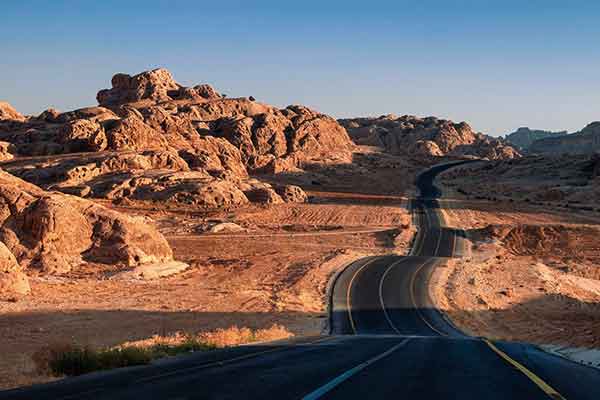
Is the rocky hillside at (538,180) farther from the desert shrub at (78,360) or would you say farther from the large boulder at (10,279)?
the desert shrub at (78,360)

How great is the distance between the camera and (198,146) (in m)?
100

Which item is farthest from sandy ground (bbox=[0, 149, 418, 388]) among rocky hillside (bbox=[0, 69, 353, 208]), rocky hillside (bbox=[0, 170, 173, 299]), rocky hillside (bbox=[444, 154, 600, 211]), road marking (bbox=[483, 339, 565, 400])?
rocky hillside (bbox=[444, 154, 600, 211])

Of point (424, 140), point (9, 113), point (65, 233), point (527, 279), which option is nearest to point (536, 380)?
point (65, 233)

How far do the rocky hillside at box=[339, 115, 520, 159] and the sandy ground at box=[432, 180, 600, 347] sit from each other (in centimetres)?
9465

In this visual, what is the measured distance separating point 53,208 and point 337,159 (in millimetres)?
94019

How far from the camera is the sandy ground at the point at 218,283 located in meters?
26.3

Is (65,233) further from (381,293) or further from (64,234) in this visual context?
(381,293)

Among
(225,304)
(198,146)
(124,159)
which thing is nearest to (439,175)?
(198,146)

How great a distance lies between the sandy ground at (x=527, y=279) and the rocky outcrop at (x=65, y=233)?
2174 cm

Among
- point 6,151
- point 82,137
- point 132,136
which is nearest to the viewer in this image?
point 6,151

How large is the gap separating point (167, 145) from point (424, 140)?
343 feet

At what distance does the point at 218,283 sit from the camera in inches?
1656

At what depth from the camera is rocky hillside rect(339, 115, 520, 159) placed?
17550cm

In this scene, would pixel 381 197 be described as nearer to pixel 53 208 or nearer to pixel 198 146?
pixel 198 146
